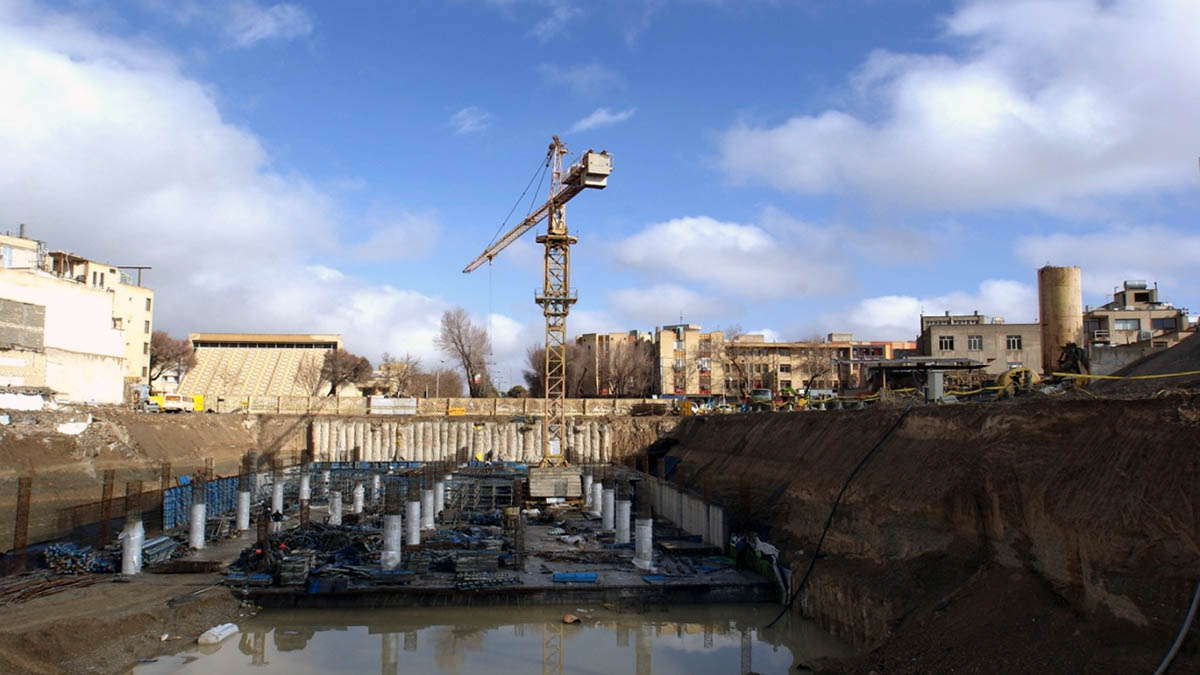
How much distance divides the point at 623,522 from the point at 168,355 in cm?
7028

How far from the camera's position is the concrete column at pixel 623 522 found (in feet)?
81.4

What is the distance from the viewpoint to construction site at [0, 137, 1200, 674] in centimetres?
1120

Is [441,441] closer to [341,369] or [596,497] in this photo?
[596,497]

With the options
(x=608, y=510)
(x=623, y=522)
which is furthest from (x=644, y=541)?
(x=608, y=510)

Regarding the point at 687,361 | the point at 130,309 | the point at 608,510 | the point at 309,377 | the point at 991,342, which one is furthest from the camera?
the point at 687,361

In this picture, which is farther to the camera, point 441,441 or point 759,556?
point 441,441

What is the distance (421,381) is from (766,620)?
256ft

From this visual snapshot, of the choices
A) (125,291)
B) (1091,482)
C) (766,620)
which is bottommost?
(766,620)

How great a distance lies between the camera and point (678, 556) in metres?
22.6

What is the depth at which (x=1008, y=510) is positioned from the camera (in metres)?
13.5

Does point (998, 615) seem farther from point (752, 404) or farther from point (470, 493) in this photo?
point (752, 404)

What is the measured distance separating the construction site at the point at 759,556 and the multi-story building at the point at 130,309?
1351 inches

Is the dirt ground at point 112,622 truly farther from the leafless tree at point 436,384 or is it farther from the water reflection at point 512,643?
the leafless tree at point 436,384

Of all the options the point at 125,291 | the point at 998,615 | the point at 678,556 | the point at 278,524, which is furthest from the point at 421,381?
the point at 998,615
